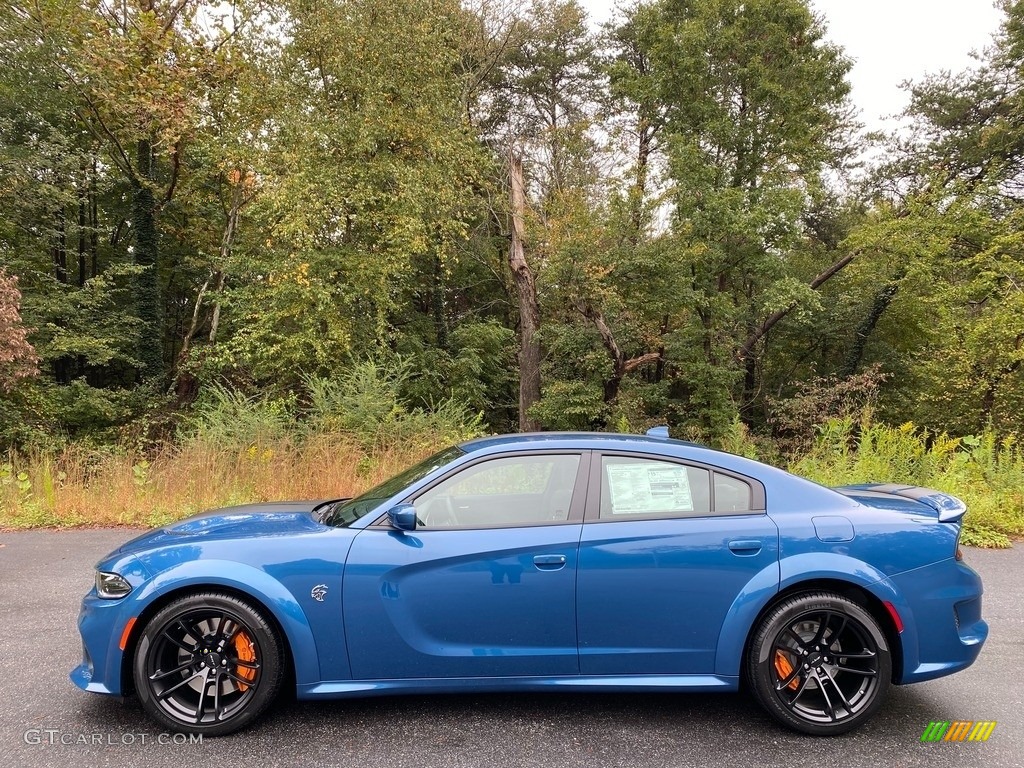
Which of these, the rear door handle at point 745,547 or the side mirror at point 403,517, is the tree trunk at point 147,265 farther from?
the rear door handle at point 745,547

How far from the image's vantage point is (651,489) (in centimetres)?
298

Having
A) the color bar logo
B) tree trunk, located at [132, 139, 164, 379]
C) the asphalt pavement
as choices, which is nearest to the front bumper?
the asphalt pavement

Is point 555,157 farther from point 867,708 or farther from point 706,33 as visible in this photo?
→ point 867,708

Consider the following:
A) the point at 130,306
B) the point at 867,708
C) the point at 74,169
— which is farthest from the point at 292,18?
the point at 867,708

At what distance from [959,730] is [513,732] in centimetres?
219

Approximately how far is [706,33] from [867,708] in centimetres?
1822

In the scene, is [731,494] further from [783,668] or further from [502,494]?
[502,494]

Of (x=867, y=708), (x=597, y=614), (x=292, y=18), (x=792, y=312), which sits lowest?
(x=867, y=708)

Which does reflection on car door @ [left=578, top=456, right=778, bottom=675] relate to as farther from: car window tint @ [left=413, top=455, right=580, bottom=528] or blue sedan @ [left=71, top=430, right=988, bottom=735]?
car window tint @ [left=413, top=455, right=580, bottom=528]

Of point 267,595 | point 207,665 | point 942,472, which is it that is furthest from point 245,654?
point 942,472

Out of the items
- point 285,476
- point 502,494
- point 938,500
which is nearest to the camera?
point 938,500

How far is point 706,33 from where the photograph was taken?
53.5ft

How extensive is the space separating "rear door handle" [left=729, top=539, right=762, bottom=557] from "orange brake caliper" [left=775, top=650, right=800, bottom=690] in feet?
1.66

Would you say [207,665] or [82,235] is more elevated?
[82,235]
